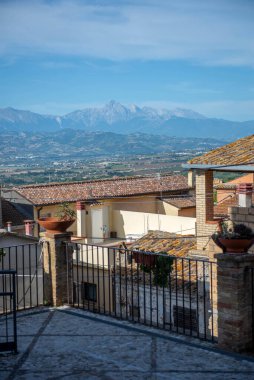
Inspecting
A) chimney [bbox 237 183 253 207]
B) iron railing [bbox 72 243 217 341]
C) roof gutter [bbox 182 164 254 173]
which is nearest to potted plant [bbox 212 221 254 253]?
iron railing [bbox 72 243 217 341]

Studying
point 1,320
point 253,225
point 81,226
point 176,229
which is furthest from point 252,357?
point 81,226

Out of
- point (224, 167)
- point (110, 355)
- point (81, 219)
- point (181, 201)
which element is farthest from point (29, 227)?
point (110, 355)

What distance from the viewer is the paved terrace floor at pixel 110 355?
18.6 feet

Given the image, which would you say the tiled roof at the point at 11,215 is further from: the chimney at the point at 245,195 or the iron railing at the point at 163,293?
the chimney at the point at 245,195

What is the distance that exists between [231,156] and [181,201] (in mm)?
22381

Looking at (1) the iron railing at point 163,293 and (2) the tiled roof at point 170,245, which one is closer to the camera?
(1) the iron railing at point 163,293

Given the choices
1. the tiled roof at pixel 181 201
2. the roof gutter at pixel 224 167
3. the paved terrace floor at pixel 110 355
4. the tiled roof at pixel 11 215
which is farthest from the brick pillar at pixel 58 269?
the tiled roof at pixel 181 201

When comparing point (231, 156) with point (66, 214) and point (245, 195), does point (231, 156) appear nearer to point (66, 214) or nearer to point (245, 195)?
point (245, 195)

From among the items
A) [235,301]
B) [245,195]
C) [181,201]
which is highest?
[245,195]

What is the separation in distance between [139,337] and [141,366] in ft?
3.28

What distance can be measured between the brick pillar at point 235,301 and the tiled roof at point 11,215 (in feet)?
92.2

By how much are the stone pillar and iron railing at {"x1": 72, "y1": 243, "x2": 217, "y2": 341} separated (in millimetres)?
16014

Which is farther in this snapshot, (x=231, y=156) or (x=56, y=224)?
(x=231, y=156)

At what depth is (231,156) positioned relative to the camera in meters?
14.2
